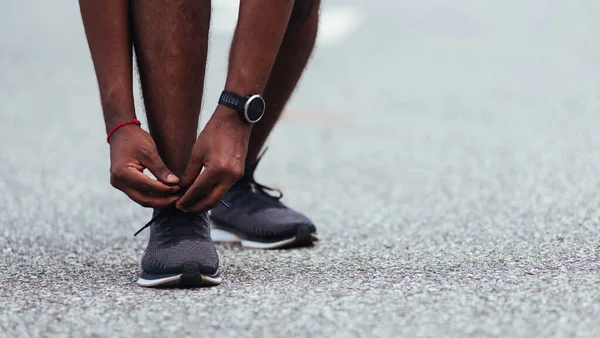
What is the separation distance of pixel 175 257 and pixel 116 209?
4.32ft

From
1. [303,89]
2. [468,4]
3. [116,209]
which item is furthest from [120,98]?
[468,4]

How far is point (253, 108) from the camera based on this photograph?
169 centimetres

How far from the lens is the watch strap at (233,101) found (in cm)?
167

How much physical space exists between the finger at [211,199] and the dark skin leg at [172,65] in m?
0.11

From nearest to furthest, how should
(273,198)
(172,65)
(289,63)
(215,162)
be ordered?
(215,162) → (172,65) → (289,63) → (273,198)

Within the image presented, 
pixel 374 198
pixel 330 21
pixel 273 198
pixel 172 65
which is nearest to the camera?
pixel 172 65

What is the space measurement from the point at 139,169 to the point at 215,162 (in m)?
0.16

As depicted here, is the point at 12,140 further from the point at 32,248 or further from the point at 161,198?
the point at 161,198

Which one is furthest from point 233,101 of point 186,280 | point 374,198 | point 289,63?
point 374,198

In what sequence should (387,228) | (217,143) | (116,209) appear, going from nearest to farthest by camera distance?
(217,143)
(387,228)
(116,209)

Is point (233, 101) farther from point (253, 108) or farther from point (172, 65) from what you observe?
point (172, 65)

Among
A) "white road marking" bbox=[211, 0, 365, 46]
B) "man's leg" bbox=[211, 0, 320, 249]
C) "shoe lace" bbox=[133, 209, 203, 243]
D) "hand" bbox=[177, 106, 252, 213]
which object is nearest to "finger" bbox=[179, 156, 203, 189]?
"hand" bbox=[177, 106, 252, 213]

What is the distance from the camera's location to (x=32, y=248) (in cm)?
220

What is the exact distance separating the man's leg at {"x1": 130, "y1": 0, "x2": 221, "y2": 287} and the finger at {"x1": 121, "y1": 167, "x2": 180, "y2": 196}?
0.41ft
